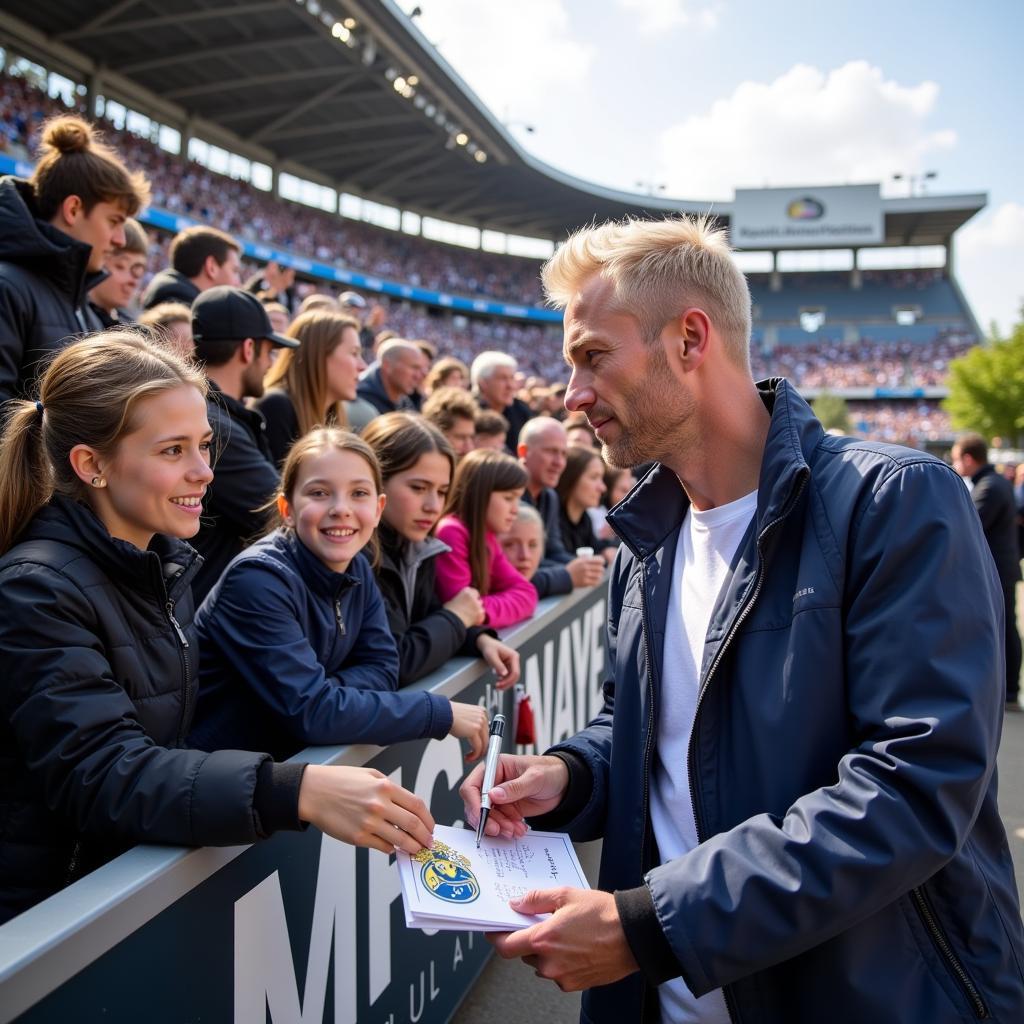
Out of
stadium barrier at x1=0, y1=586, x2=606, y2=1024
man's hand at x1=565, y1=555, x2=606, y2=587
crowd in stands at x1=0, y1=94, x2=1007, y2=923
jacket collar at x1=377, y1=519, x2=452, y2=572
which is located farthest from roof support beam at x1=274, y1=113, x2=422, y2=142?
stadium barrier at x1=0, y1=586, x2=606, y2=1024

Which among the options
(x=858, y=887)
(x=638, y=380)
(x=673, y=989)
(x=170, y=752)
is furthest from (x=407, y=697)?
(x=858, y=887)

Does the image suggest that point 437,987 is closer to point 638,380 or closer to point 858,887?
point 858,887

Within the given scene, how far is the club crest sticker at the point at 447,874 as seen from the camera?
1.37 meters

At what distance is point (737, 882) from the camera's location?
1136 mm

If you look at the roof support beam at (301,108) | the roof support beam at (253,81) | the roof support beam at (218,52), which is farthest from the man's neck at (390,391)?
the roof support beam at (301,108)

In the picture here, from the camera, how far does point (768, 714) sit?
1.27m

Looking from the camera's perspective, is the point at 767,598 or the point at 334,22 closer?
the point at 767,598

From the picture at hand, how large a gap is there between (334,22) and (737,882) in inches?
952

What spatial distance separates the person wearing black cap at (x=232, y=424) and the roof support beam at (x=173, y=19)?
20.9 meters

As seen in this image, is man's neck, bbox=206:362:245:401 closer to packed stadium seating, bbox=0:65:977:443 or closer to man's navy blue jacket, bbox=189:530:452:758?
man's navy blue jacket, bbox=189:530:452:758

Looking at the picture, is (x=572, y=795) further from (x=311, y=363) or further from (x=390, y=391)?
(x=390, y=391)

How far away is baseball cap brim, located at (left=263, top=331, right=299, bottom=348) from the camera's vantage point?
3391 mm

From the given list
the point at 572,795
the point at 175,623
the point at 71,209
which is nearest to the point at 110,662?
the point at 175,623

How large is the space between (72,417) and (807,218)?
2134 inches
